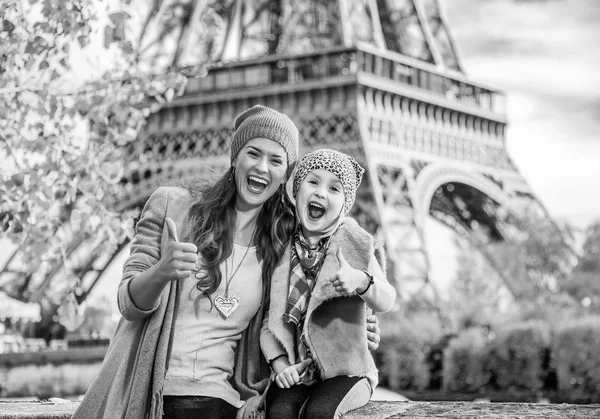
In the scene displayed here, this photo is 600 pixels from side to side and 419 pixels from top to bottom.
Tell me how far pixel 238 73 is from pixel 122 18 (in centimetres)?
1987

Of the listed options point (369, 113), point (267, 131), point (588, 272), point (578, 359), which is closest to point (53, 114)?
point (267, 131)

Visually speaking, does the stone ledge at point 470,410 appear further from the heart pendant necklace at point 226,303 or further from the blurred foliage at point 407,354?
the blurred foliage at point 407,354

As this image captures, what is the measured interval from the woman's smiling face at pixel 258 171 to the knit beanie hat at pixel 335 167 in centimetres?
10

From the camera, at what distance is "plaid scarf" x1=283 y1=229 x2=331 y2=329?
3.60m

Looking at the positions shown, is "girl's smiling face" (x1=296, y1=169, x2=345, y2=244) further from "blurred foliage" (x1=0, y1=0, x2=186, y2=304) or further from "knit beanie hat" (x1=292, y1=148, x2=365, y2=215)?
"blurred foliage" (x1=0, y1=0, x2=186, y2=304)

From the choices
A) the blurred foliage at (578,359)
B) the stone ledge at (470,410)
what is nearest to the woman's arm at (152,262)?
the stone ledge at (470,410)

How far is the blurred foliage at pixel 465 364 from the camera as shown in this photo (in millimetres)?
19484

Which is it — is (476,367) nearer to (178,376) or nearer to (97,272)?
(97,272)

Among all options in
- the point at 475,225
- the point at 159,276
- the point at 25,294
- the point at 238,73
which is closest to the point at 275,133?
the point at 159,276

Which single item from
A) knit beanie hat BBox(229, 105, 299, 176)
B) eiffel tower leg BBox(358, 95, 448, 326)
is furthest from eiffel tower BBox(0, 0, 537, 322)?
knit beanie hat BBox(229, 105, 299, 176)

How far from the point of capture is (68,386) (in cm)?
Answer: 2219

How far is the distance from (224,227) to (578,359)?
15497 mm

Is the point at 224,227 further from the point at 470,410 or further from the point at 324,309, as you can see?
the point at 470,410

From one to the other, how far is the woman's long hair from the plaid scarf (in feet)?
0.21
